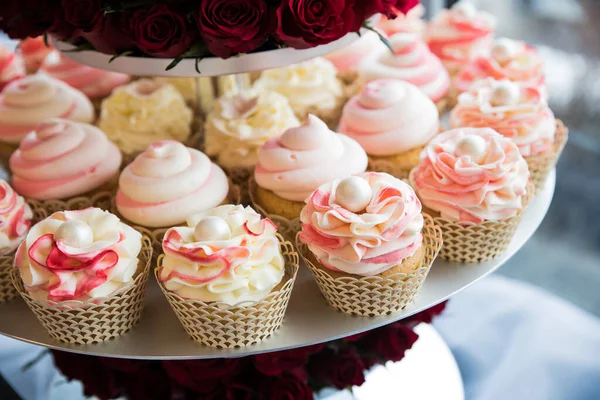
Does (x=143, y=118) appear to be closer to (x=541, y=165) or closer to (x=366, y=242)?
(x=366, y=242)

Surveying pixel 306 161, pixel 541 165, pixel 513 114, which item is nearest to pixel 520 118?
pixel 513 114

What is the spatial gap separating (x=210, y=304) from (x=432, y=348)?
3.48 feet

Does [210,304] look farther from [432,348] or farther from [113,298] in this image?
[432,348]

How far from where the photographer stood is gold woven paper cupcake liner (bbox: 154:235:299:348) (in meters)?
1.42

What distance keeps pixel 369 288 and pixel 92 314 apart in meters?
0.56

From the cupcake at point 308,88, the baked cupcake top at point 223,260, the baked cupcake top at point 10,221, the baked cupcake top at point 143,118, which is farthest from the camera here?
the cupcake at point 308,88

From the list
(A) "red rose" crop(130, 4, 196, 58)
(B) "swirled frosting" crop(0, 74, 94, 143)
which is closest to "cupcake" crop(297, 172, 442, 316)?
(A) "red rose" crop(130, 4, 196, 58)

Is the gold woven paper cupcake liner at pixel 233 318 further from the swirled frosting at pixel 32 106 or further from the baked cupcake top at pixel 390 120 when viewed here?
the swirled frosting at pixel 32 106

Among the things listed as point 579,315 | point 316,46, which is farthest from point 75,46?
point 579,315

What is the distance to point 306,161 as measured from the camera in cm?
165

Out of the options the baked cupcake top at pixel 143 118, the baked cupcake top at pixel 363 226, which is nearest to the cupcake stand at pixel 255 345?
the baked cupcake top at pixel 363 226

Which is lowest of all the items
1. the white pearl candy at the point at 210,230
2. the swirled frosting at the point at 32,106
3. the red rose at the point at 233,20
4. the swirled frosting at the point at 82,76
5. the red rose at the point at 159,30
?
the swirled frosting at the point at 82,76

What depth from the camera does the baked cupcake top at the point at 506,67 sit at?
214 cm

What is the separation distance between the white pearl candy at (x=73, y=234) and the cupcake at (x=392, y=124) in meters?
0.74
